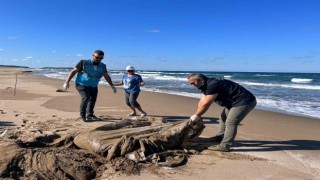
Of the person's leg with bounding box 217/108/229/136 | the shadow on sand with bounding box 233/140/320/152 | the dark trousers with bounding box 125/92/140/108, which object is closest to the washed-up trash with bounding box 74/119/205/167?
the person's leg with bounding box 217/108/229/136

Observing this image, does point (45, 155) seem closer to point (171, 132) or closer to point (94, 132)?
point (94, 132)

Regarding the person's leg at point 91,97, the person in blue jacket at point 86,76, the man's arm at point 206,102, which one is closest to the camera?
the man's arm at point 206,102

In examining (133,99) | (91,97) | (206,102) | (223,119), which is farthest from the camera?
(133,99)

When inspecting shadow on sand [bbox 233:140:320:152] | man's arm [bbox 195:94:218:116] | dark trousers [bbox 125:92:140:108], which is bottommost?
shadow on sand [bbox 233:140:320:152]

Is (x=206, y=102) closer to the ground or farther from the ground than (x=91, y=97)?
farther from the ground

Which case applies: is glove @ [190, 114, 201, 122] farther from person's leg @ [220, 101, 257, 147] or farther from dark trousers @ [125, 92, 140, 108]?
dark trousers @ [125, 92, 140, 108]

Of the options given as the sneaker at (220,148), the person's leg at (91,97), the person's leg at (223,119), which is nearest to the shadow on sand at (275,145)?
the sneaker at (220,148)

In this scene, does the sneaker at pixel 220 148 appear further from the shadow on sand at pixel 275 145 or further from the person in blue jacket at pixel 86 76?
the person in blue jacket at pixel 86 76

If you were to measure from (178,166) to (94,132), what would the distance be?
61.3 inches

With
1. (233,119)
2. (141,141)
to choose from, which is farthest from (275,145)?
(141,141)

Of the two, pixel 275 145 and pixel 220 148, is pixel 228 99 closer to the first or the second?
pixel 220 148

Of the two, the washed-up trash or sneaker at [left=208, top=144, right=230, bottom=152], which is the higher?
the washed-up trash

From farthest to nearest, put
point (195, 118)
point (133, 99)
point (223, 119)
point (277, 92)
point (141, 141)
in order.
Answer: point (277, 92), point (133, 99), point (223, 119), point (195, 118), point (141, 141)

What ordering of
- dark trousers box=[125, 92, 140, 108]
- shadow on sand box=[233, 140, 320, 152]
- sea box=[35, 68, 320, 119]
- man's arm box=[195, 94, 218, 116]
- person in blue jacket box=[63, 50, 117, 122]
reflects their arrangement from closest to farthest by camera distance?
man's arm box=[195, 94, 218, 116] < shadow on sand box=[233, 140, 320, 152] < person in blue jacket box=[63, 50, 117, 122] < dark trousers box=[125, 92, 140, 108] < sea box=[35, 68, 320, 119]
